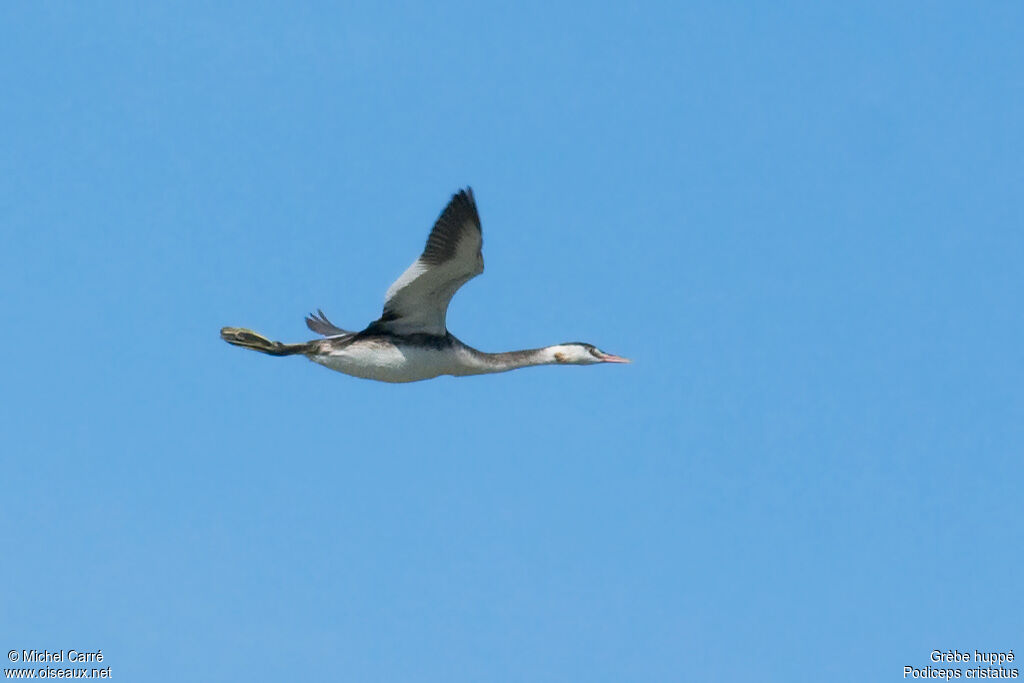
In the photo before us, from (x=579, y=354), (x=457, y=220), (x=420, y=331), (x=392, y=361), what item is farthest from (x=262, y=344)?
(x=579, y=354)

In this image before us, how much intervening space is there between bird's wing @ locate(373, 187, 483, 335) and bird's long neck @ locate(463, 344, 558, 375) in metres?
0.73

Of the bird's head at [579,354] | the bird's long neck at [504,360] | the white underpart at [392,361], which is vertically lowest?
the white underpart at [392,361]

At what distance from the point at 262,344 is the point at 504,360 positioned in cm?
375

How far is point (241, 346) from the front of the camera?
70.7 ft

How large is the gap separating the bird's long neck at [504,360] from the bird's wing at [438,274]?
726 millimetres

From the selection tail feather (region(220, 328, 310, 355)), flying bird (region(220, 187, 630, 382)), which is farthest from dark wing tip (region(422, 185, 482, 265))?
tail feather (region(220, 328, 310, 355))

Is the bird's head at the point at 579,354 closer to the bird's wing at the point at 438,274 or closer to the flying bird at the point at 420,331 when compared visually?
the flying bird at the point at 420,331

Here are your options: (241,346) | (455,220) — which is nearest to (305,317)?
(241,346)

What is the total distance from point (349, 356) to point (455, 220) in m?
2.64

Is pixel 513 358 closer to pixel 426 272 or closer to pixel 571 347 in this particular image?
pixel 571 347

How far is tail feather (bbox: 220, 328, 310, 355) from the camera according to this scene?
21.5 metres

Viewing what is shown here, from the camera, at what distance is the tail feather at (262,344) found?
70.4 feet

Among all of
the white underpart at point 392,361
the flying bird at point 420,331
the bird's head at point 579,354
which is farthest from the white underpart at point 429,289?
the bird's head at point 579,354

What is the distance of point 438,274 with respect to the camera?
21.0m
